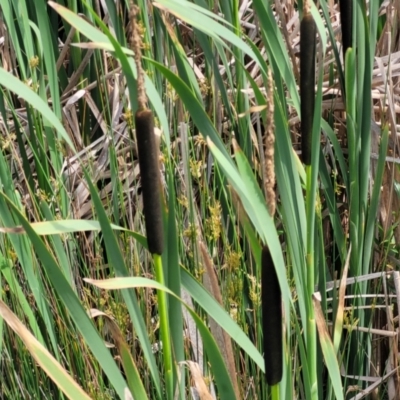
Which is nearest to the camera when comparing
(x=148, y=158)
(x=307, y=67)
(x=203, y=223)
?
(x=148, y=158)

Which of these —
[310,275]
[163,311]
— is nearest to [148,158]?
[163,311]

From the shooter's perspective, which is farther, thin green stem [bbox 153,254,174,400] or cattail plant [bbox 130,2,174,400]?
thin green stem [bbox 153,254,174,400]

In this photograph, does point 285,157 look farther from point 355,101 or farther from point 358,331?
point 358,331

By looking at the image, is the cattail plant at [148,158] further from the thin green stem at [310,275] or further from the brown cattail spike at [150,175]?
the thin green stem at [310,275]

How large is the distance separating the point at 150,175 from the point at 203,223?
23.4 inches

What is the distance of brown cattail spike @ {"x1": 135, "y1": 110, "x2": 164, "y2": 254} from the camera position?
60 centimetres

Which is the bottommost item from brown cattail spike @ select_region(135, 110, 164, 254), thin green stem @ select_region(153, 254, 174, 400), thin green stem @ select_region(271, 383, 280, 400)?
thin green stem @ select_region(271, 383, 280, 400)

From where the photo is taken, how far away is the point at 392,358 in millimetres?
1221

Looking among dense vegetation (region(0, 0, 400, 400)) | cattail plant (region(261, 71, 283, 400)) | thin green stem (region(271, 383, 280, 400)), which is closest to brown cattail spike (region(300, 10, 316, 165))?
dense vegetation (region(0, 0, 400, 400))

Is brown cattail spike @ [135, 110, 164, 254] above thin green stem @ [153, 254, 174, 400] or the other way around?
above

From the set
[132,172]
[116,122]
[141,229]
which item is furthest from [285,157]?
[116,122]

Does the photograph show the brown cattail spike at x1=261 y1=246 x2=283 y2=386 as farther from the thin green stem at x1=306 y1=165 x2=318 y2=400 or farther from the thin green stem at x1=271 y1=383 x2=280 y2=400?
the thin green stem at x1=306 y1=165 x2=318 y2=400

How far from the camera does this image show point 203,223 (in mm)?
1214

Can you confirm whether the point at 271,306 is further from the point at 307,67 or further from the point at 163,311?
the point at 307,67
